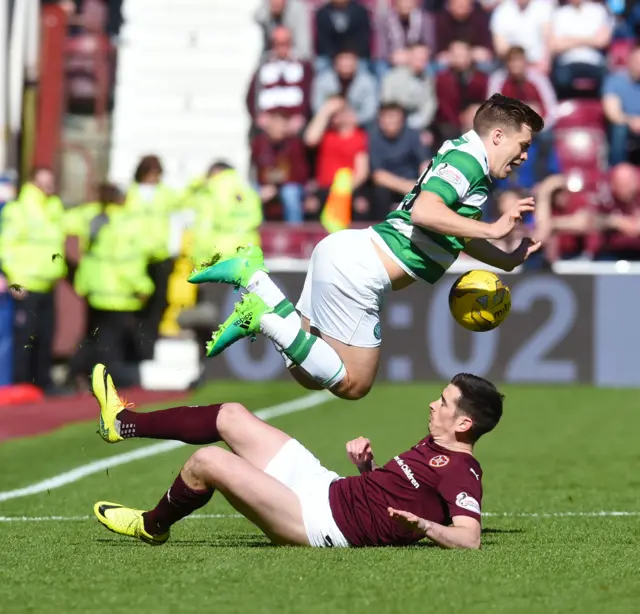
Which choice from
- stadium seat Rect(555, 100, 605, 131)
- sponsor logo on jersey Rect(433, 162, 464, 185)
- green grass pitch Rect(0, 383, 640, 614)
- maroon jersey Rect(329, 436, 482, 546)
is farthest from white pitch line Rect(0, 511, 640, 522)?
stadium seat Rect(555, 100, 605, 131)

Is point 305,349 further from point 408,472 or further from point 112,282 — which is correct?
point 112,282

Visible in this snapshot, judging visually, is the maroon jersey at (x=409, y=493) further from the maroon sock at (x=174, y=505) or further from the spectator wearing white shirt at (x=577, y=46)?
the spectator wearing white shirt at (x=577, y=46)

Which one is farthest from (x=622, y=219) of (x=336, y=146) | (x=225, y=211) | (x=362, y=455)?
(x=362, y=455)

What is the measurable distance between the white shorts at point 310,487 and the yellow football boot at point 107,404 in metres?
0.78

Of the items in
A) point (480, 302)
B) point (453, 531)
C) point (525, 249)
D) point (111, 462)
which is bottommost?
point (111, 462)

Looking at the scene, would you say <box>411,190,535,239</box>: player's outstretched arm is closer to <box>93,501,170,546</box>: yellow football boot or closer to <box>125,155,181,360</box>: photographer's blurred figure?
<box>93,501,170,546</box>: yellow football boot

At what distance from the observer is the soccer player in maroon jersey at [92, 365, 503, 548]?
6.34 meters

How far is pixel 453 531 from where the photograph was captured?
6293 mm

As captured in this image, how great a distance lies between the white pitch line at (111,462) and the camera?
9234 millimetres

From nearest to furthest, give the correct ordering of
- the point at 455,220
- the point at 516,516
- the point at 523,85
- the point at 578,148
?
the point at 455,220, the point at 516,516, the point at 523,85, the point at 578,148

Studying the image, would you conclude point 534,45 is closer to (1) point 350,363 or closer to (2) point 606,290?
(2) point 606,290

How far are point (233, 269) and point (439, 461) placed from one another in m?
1.54

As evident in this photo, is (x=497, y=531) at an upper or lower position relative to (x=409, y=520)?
lower

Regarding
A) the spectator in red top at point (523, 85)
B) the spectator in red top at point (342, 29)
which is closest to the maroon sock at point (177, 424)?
the spectator in red top at point (523, 85)
